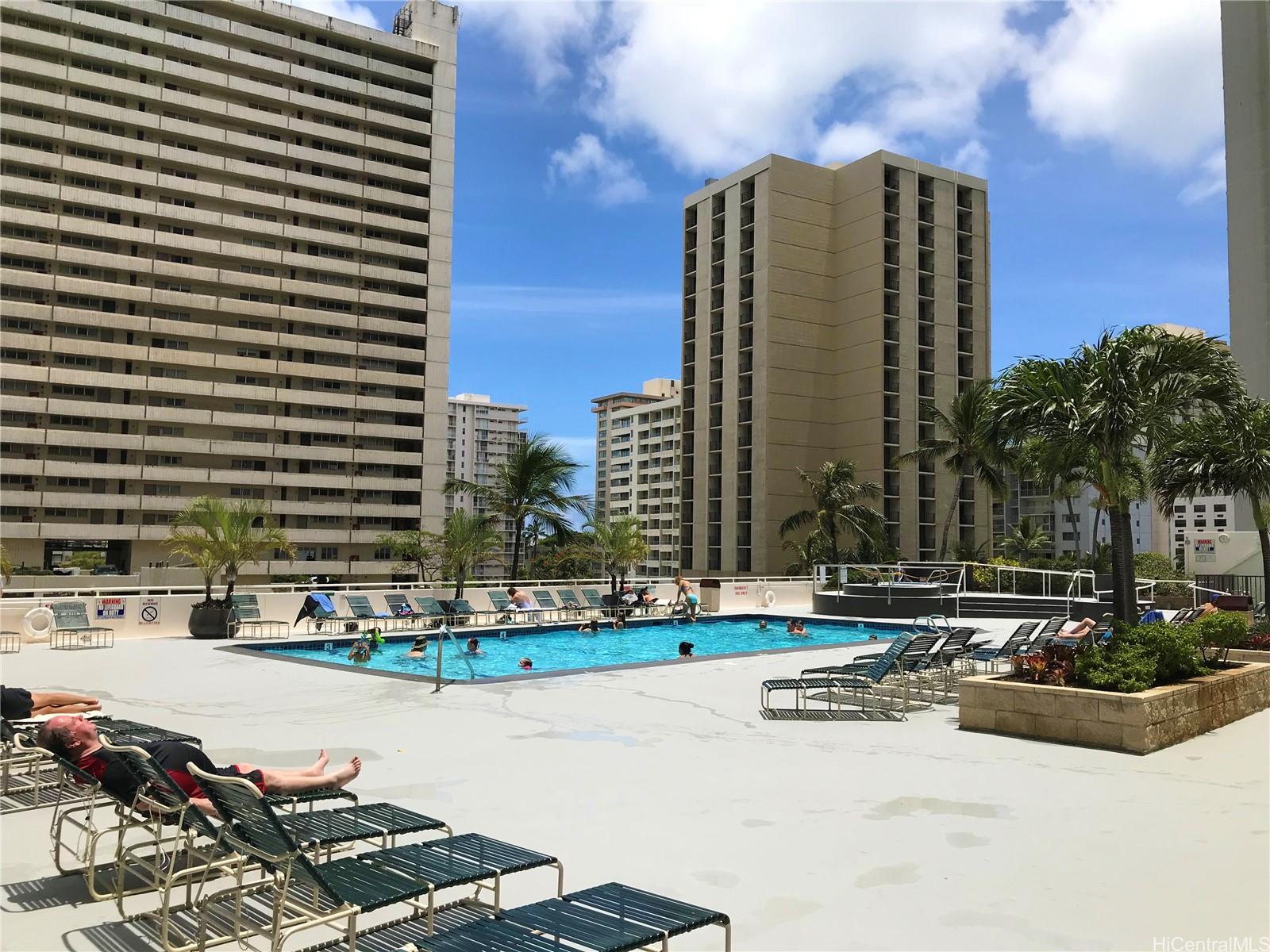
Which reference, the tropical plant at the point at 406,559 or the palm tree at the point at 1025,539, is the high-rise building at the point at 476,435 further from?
the tropical plant at the point at 406,559

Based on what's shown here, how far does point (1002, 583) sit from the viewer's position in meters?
33.0

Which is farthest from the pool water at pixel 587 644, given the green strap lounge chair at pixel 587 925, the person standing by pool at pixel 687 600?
the green strap lounge chair at pixel 587 925

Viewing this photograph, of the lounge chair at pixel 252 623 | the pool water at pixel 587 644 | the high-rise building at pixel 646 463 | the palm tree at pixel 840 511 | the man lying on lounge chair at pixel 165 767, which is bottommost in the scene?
the pool water at pixel 587 644

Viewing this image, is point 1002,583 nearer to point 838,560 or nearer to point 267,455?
point 838,560

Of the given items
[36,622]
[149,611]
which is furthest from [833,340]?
[36,622]

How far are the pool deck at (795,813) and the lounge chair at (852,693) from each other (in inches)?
13.5

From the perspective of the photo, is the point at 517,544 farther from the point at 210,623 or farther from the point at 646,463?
the point at 646,463

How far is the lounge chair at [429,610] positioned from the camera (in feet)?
73.2

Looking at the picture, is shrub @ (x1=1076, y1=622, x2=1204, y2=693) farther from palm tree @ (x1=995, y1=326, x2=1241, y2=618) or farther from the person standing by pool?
the person standing by pool

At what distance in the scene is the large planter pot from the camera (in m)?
19.6

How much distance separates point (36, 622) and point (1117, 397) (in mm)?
20024

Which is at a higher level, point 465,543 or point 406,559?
point 465,543

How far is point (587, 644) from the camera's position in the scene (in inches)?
880

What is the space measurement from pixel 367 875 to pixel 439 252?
2594 inches
